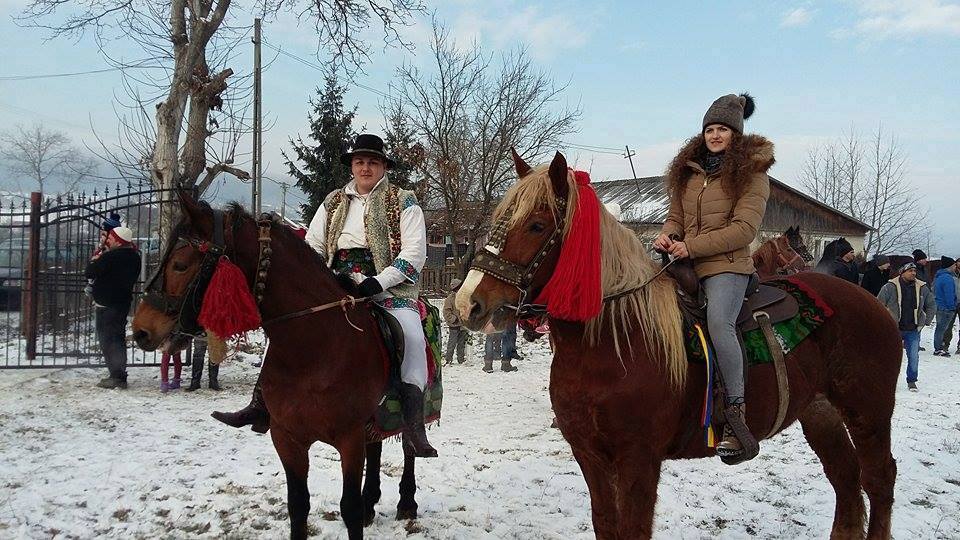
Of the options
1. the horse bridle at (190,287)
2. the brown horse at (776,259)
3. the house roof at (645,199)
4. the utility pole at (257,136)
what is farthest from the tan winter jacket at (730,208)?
the house roof at (645,199)

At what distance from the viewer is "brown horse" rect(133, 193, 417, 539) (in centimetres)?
304

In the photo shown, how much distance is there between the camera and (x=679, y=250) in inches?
122

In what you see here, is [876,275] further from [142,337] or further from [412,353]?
[142,337]

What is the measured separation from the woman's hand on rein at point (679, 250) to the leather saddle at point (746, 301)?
0.09 m

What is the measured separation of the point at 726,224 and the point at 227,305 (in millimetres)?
2651

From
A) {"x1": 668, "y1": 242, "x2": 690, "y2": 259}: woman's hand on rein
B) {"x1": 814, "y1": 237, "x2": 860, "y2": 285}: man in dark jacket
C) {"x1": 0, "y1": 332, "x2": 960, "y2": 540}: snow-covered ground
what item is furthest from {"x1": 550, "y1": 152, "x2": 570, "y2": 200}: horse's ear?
{"x1": 814, "y1": 237, "x2": 860, "y2": 285}: man in dark jacket

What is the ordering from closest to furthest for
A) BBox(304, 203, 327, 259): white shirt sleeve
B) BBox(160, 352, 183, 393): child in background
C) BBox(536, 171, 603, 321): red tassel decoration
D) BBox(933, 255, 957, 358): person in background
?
1. BBox(536, 171, 603, 321): red tassel decoration
2. BBox(304, 203, 327, 259): white shirt sleeve
3. BBox(160, 352, 183, 393): child in background
4. BBox(933, 255, 957, 358): person in background

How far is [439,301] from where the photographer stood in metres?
20.0

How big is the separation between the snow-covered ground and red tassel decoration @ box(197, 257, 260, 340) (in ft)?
6.38

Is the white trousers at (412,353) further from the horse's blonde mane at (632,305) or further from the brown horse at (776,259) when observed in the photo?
the brown horse at (776,259)

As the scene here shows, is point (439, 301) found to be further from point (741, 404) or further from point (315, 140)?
point (741, 404)

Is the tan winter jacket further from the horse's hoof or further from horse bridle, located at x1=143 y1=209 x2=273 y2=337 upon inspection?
the horse's hoof

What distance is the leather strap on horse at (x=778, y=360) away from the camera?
3.21 metres

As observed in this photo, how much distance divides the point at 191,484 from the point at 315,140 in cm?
1612
